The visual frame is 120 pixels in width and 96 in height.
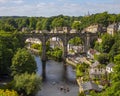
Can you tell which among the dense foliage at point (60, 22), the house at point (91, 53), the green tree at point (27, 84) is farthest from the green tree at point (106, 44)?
the green tree at point (27, 84)

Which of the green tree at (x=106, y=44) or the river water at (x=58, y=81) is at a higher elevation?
the green tree at (x=106, y=44)

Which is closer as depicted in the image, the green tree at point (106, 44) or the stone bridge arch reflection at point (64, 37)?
the green tree at point (106, 44)

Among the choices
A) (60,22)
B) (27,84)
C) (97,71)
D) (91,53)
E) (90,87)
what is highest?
(60,22)

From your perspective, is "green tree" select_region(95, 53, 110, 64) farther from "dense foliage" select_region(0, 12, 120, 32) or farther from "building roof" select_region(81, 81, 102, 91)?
"dense foliage" select_region(0, 12, 120, 32)

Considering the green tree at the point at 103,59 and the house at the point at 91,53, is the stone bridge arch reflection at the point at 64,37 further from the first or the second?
the green tree at the point at 103,59

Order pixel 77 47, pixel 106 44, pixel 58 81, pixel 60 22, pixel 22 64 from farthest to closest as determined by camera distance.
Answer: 1. pixel 60 22
2. pixel 77 47
3. pixel 106 44
4. pixel 58 81
5. pixel 22 64

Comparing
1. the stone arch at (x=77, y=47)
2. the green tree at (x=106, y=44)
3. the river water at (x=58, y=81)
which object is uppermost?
the green tree at (x=106, y=44)

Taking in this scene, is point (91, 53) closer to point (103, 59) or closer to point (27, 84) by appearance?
point (103, 59)

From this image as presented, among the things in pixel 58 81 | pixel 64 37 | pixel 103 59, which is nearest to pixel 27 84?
pixel 58 81
